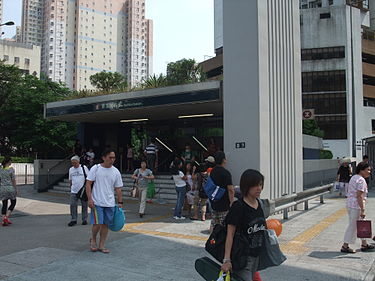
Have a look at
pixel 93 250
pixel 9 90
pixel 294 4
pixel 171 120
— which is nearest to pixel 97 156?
pixel 171 120

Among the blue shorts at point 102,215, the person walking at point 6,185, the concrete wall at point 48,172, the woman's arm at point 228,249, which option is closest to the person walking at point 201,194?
the blue shorts at point 102,215

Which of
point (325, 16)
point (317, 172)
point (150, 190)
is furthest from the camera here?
point (325, 16)

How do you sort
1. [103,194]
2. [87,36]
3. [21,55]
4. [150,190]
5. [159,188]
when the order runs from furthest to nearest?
1. [87,36]
2. [21,55]
3. [159,188]
4. [150,190]
5. [103,194]

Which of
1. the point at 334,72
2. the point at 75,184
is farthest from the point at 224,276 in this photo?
the point at 334,72

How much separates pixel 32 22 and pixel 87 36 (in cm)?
2690

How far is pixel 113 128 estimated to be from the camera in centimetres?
1973

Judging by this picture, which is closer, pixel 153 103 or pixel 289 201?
pixel 289 201

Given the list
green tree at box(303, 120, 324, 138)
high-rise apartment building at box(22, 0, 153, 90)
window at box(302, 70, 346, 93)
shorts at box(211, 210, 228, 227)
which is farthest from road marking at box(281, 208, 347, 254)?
high-rise apartment building at box(22, 0, 153, 90)

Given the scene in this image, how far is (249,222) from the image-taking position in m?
3.22

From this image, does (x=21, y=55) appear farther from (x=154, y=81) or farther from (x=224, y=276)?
(x=224, y=276)

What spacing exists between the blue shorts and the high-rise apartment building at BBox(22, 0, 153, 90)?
117061mm

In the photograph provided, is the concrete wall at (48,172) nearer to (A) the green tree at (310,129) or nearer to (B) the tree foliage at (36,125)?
(B) the tree foliage at (36,125)

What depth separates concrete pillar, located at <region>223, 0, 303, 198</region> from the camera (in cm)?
945

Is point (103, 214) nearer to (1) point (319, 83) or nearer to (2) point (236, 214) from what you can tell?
(2) point (236, 214)
